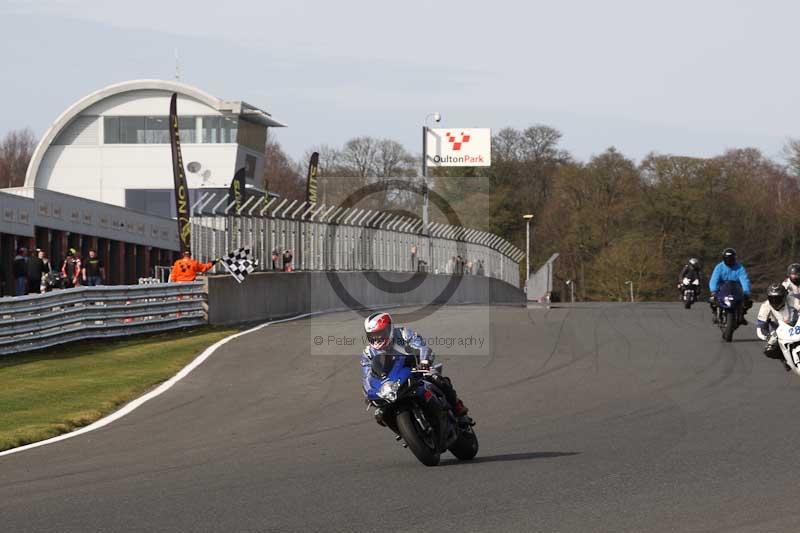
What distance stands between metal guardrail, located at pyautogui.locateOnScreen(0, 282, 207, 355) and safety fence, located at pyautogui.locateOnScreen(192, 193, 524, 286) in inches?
131

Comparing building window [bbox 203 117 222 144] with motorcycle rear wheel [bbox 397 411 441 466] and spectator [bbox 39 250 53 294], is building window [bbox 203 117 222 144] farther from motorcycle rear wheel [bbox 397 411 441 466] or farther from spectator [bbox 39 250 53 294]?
motorcycle rear wheel [bbox 397 411 441 466]

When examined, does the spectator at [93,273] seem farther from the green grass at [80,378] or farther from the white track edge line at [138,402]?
the white track edge line at [138,402]

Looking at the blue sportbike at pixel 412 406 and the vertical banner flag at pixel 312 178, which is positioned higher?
the vertical banner flag at pixel 312 178

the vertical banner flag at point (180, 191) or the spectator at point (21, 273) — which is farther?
the vertical banner flag at point (180, 191)

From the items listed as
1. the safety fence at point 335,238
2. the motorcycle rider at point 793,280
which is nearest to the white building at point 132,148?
the safety fence at point 335,238

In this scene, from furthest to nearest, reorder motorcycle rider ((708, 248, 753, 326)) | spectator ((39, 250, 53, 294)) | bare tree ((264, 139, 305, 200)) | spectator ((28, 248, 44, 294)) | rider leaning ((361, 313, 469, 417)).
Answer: bare tree ((264, 139, 305, 200))
spectator ((39, 250, 53, 294))
spectator ((28, 248, 44, 294))
motorcycle rider ((708, 248, 753, 326))
rider leaning ((361, 313, 469, 417))

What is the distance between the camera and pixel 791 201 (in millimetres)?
89938

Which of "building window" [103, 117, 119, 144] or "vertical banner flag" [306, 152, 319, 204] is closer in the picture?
"vertical banner flag" [306, 152, 319, 204]

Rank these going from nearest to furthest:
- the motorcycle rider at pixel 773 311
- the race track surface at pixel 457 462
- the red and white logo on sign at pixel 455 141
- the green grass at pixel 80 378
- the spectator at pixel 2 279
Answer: the race track surface at pixel 457 462
the green grass at pixel 80 378
the motorcycle rider at pixel 773 311
the spectator at pixel 2 279
the red and white logo on sign at pixel 455 141

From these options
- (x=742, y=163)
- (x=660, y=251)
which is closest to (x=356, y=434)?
(x=660, y=251)

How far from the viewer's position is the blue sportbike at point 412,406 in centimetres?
994

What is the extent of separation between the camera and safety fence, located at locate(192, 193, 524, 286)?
30.6 meters

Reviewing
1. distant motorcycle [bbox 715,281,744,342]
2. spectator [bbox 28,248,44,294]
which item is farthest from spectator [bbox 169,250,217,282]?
distant motorcycle [bbox 715,281,744,342]

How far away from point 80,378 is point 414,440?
387 inches
